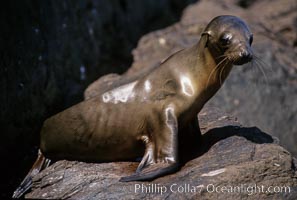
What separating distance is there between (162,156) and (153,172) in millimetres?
200

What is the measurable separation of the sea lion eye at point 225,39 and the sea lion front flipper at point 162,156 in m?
0.64

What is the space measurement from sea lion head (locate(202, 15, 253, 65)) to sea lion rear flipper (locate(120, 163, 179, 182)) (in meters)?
0.92

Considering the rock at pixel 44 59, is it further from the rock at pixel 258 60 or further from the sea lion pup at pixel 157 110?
the sea lion pup at pixel 157 110

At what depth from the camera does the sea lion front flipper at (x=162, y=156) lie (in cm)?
495

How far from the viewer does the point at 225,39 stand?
17.0 feet

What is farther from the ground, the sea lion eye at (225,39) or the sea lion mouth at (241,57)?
the sea lion eye at (225,39)

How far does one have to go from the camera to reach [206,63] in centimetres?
541

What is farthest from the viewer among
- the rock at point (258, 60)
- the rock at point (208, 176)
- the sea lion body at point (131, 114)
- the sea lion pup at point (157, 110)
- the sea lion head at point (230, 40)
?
the rock at point (258, 60)

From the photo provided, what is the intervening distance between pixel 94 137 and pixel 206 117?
1.17 meters

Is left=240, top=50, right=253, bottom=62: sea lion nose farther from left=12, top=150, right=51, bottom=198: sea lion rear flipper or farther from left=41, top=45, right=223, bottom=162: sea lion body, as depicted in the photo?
left=12, top=150, right=51, bottom=198: sea lion rear flipper

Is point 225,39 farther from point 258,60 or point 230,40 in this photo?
point 258,60

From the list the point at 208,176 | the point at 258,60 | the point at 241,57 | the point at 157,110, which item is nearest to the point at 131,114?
the point at 157,110

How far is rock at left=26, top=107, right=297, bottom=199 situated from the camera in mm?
4746

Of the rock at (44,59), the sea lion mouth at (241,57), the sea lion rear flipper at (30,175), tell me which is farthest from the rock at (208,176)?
the rock at (44,59)
